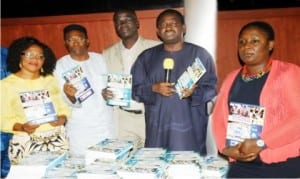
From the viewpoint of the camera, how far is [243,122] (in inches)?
81.9

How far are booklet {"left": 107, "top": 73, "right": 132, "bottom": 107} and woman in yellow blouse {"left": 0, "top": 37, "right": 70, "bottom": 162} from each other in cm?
40

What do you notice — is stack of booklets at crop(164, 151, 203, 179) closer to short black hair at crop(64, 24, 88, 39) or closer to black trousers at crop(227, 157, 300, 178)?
black trousers at crop(227, 157, 300, 178)

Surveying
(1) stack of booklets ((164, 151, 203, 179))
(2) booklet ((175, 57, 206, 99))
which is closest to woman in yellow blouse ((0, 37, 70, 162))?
(2) booklet ((175, 57, 206, 99))

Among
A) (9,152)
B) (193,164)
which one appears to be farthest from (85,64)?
(193,164)

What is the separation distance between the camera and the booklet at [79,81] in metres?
2.58

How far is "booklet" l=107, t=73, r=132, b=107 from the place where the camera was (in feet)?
8.15

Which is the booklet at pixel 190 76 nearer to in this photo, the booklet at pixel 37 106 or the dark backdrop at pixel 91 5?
the dark backdrop at pixel 91 5

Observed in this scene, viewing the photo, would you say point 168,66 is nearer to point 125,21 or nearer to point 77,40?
point 125,21

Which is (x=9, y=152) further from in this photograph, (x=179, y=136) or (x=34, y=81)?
(x=179, y=136)

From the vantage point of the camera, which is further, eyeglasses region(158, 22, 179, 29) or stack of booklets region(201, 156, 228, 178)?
eyeglasses region(158, 22, 179, 29)

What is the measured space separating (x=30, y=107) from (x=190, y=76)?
1.06 m

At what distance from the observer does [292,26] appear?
8.32ft

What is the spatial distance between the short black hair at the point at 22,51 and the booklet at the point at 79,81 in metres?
0.13

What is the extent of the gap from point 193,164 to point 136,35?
1.16 m
